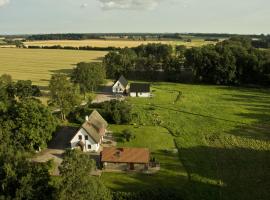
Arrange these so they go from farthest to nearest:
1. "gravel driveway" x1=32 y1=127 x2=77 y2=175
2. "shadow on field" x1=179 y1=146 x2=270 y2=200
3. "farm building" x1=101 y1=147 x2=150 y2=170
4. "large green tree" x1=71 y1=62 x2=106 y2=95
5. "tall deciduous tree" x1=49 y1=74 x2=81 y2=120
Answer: "large green tree" x1=71 y1=62 x2=106 y2=95 < "tall deciduous tree" x1=49 y1=74 x2=81 y2=120 < "gravel driveway" x1=32 y1=127 x2=77 y2=175 < "farm building" x1=101 y1=147 x2=150 y2=170 < "shadow on field" x1=179 y1=146 x2=270 y2=200

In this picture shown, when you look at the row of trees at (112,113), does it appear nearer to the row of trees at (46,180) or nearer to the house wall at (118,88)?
the house wall at (118,88)

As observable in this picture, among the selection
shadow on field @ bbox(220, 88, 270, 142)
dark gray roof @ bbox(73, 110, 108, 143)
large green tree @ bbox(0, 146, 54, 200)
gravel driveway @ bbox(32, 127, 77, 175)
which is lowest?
gravel driveway @ bbox(32, 127, 77, 175)

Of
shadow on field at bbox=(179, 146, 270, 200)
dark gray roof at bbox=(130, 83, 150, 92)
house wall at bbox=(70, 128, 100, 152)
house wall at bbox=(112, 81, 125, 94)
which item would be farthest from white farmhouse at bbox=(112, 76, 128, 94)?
shadow on field at bbox=(179, 146, 270, 200)

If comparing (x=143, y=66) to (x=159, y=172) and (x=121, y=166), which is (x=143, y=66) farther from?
(x=159, y=172)

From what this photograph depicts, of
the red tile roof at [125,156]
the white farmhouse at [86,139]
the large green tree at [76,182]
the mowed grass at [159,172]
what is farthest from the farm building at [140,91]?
the large green tree at [76,182]

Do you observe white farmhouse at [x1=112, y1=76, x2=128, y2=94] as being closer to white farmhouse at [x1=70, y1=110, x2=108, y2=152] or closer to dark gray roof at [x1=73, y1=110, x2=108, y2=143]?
dark gray roof at [x1=73, y1=110, x2=108, y2=143]

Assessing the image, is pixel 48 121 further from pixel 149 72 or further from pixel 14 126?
pixel 149 72

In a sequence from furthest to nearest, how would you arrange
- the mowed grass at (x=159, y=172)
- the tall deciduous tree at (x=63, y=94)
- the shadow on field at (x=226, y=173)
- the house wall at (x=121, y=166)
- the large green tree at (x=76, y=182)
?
the tall deciduous tree at (x=63, y=94) → the house wall at (x=121, y=166) → the mowed grass at (x=159, y=172) → the shadow on field at (x=226, y=173) → the large green tree at (x=76, y=182)

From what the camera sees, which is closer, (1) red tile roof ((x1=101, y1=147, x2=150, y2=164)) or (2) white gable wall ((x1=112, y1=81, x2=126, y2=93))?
(1) red tile roof ((x1=101, y1=147, x2=150, y2=164))
